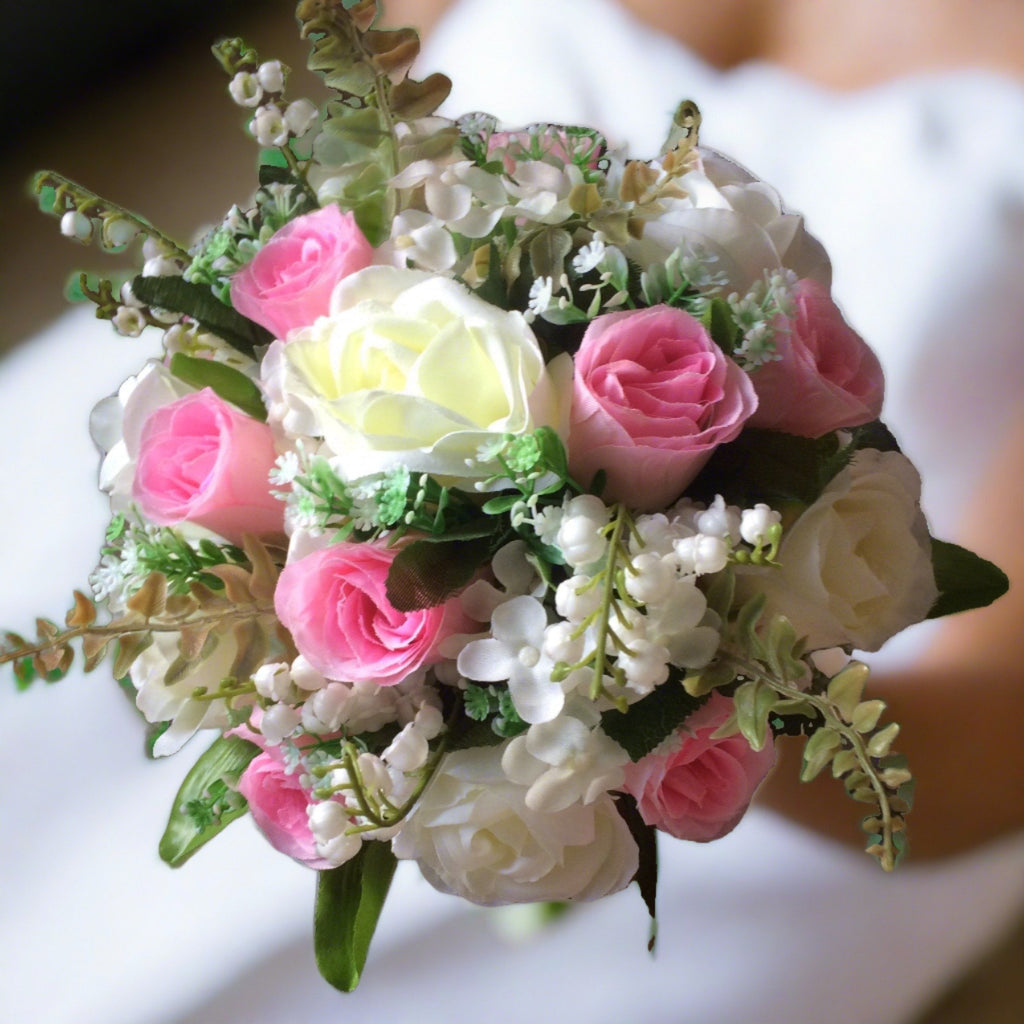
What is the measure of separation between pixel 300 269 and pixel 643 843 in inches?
14.2

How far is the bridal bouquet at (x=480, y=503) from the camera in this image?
43cm

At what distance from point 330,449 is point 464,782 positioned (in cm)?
17

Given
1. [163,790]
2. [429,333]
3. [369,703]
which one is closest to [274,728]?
[369,703]

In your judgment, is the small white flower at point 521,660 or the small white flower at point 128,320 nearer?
the small white flower at point 521,660

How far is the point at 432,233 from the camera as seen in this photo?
A: 1.60ft

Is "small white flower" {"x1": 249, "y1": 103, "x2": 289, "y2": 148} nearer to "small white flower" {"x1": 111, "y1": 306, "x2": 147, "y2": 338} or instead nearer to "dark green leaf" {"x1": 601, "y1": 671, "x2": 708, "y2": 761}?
"small white flower" {"x1": 111, "y1": 306, "x2": 147, "y2": 338}

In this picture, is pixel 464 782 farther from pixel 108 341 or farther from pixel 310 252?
pixel 108 341

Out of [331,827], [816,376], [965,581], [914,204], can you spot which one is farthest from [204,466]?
[914,204]

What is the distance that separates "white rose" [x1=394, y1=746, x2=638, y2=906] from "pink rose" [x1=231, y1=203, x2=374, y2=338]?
0.23 m

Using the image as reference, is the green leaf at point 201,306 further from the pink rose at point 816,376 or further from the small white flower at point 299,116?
the pink rose at point 816,376

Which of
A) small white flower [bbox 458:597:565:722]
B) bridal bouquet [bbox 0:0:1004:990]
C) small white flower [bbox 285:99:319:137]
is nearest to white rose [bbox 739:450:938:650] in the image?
bridal bouquet [bbox 0:0:1004:990]

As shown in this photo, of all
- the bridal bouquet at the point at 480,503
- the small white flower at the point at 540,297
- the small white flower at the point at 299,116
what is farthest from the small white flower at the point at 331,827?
the small white flower at the point at 299,116

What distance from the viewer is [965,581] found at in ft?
2.06

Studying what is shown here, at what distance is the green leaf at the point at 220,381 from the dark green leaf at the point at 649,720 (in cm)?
24
